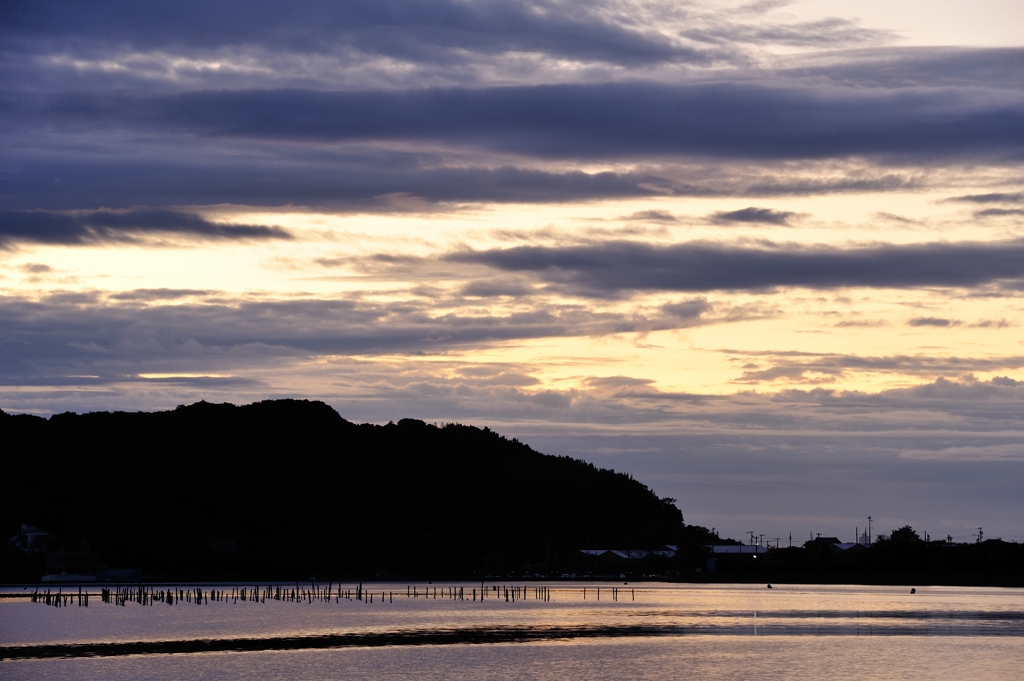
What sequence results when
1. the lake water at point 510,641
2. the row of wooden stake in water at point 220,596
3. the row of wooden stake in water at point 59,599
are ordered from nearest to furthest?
the lake water at point 510,641, the row of wooden stake in water at point 59,599, the row of wooden stake in water at point 220,596

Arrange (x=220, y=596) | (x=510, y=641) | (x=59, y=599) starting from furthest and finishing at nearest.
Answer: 1. (x=220, y=596)
2. (x=59, y=599)
3. (x=510, y=641)

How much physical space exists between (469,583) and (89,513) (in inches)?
2438

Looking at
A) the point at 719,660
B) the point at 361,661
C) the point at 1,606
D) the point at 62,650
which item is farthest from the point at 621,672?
the point at 1,606

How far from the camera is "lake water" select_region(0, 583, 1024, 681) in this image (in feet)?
204

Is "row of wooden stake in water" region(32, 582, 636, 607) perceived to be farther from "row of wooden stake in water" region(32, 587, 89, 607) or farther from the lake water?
the lake water

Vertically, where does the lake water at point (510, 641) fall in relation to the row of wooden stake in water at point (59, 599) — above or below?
above

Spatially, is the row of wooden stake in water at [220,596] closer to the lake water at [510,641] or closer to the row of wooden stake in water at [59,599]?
the row of wooden stake in water at [59,599]

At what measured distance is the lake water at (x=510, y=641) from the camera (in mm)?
62188

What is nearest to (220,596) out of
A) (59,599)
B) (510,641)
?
(59,599)

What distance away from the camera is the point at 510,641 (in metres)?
79.2

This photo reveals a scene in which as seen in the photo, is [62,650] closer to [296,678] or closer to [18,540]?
[296,678]

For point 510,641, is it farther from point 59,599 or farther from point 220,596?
point 59,599

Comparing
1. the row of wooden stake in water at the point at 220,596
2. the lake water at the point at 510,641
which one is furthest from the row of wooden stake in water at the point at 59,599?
the lake water at the point at 510,641

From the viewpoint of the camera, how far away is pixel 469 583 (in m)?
195
